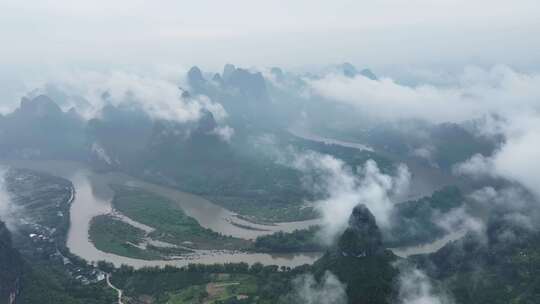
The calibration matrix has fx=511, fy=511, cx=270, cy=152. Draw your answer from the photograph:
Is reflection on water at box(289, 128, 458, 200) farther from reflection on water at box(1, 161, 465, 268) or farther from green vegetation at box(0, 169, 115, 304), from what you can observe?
green vegetation at box(0, 169, 115, 304)

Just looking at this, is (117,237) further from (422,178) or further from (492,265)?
(422,178)

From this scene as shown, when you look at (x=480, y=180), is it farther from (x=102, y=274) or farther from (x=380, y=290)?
(x=102, y=274)

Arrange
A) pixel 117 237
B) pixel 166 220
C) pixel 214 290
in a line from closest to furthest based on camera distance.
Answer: pixel 214 290 < pixel 117 237 < pixel 166 220

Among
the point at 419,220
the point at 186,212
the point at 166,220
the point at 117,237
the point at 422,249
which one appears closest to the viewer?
the point at 422,249

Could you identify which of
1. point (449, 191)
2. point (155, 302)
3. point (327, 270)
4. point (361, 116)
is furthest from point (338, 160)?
point (361, 116)

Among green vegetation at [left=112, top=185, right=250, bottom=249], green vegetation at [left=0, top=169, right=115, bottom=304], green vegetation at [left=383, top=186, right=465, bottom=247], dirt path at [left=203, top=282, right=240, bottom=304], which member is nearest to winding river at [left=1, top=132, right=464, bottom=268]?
green vegetation at [left=383, top=186, right=465, bottom=247]

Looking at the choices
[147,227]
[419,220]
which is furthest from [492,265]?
[147,227]
